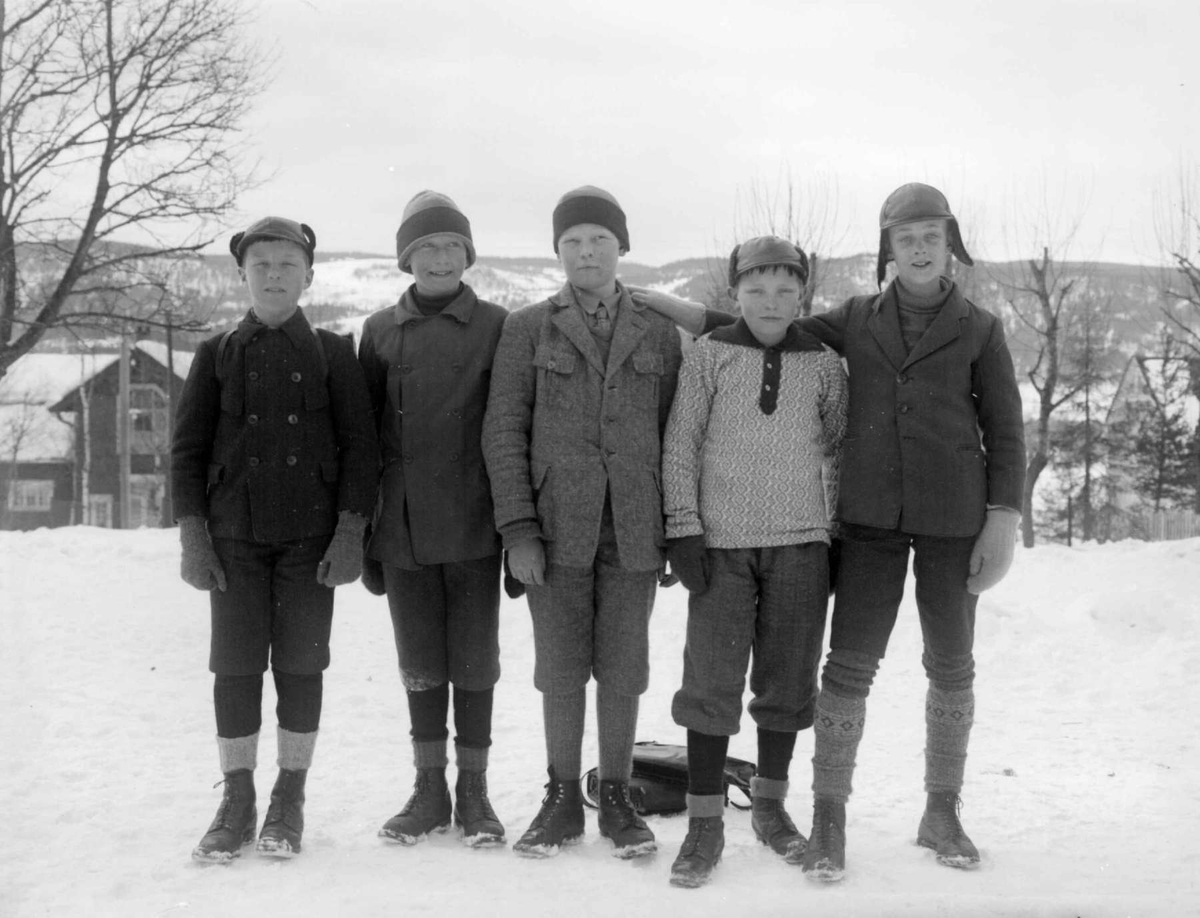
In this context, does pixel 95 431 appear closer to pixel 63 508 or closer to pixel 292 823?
pixel 63 508

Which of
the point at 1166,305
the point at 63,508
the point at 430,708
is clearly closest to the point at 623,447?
the point at 430,708

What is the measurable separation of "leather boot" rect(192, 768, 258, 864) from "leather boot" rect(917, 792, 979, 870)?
2.21 m

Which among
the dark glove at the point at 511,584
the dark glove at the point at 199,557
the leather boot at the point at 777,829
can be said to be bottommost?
the leather boot at the point at 777,829

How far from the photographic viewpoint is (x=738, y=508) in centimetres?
330

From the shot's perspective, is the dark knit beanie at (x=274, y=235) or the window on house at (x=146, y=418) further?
the window on house at (x=146, y=418)

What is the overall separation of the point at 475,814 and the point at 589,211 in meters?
2.07

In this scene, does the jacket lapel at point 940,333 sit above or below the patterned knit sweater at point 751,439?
above

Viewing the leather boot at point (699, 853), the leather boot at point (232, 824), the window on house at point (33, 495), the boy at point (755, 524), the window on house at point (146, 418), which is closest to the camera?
the leather boot at point (699, 853)

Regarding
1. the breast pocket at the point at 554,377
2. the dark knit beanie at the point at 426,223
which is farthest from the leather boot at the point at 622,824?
the dark knit beanie at the point at 426,223

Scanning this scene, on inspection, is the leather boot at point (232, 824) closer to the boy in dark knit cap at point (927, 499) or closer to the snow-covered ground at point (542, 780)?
the snow-covered ground at point (542, 780)

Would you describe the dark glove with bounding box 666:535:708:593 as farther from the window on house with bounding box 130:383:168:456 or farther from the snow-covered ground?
the window on house with bounding box 130:383:168:456

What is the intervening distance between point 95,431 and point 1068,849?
45.2 metres

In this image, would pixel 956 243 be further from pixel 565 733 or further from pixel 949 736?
pixel 565 733

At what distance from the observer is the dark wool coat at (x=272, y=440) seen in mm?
3359
